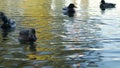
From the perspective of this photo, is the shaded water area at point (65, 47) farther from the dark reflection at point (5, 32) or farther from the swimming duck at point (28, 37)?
the swimming duck at point (28, 37)

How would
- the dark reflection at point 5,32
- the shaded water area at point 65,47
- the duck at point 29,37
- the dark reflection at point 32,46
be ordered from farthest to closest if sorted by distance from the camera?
the dark reflection at point 5,32, the duck at point 29,37, the dark reflection at point 32,46, the shaded water area at point 65,47

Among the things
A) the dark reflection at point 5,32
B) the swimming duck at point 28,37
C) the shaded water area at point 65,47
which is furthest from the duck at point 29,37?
the dark reflection at point 5,32

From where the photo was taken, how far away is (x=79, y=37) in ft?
85.8

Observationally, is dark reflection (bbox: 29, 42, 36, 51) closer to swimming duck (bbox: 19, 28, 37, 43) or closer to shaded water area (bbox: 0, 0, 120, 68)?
shaded water area (bbox: 0, 0, 120, 68)

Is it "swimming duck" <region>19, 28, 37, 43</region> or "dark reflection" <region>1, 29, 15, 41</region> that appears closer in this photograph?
"swimming duck" <region>19, 28, 37, 43</region>

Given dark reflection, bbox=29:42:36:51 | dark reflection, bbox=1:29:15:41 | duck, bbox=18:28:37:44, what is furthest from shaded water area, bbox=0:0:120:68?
duck, bbox=18:28:37:44

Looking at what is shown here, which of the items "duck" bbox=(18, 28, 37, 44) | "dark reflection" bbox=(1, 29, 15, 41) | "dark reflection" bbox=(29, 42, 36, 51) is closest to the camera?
"dark reflection" bbox=(29, 42, 36, 51)

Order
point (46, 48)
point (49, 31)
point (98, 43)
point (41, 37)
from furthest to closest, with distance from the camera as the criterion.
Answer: point (49, 31) < point (41, 37) < point (98, 43) < point (46, 48)

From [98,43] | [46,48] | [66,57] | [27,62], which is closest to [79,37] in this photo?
[98,43]

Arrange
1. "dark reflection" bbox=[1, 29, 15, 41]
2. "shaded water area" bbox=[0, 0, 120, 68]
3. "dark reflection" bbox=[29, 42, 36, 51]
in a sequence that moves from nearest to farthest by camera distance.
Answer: "shaded water area" bbox=[0, 0, 120, 68], "dark reflection" bbox=[29, 42, 36, 51], "dark reflection" bbox=[1, 29, 15, 41]

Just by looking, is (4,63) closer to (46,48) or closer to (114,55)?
(46,48)

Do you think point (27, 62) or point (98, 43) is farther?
point (98, 43)

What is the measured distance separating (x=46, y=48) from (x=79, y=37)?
4.68m

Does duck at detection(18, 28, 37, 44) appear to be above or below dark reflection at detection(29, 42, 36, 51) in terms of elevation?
above
